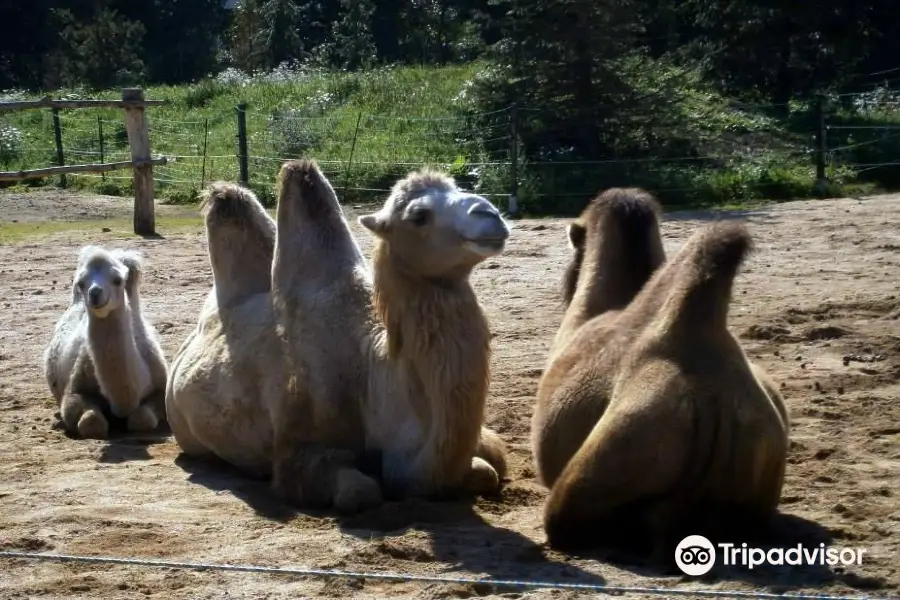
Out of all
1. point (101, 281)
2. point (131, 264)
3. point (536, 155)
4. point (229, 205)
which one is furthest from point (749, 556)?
point (536, 155)

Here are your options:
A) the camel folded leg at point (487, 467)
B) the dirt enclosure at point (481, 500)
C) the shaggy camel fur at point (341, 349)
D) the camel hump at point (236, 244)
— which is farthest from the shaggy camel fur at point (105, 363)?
the camel folded leg at point (487, 467)

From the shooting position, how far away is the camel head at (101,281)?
7.60 m

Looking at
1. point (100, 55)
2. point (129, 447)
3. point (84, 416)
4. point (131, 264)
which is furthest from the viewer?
point (100, 55)

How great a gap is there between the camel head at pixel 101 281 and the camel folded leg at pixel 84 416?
51 cm

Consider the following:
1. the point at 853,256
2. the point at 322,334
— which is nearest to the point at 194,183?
the point at 853,256

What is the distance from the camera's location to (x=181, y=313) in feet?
34.9

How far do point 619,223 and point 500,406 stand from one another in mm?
1743

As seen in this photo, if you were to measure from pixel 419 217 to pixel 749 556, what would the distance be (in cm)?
194

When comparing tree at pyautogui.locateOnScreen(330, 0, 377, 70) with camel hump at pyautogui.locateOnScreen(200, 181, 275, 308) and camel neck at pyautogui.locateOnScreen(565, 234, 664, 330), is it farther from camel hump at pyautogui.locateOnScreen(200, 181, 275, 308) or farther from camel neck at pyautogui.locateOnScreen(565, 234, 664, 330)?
camel neck at pyautogui.locateOnScreen(565, 234, 664, 330)

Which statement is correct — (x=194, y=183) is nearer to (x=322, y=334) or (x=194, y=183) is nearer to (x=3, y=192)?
(x=3, y=192)

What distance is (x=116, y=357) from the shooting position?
7684mm

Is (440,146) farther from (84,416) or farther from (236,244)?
(236,244)

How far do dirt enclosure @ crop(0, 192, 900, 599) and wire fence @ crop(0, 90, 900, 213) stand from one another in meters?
7.05

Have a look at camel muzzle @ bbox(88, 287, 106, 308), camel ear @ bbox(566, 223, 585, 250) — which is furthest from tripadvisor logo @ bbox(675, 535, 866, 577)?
camel muzzle @ bbox(88, 287, 106, 308)
